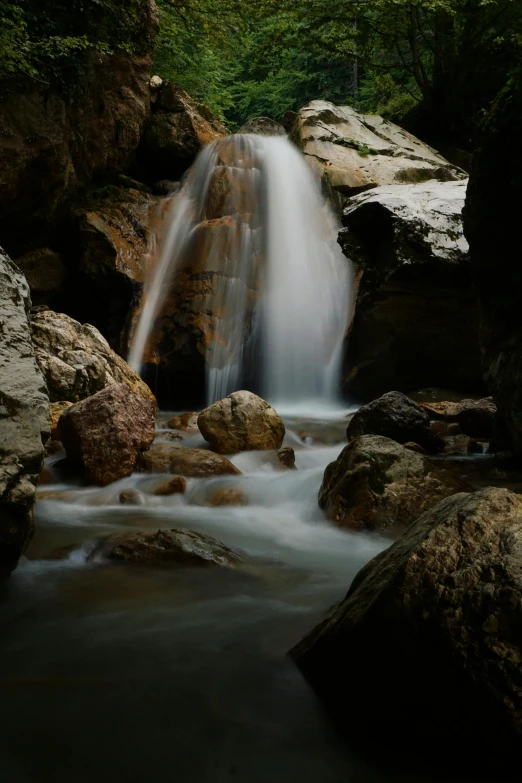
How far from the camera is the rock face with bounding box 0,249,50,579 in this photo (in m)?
2.76

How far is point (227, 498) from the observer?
18.2 feet

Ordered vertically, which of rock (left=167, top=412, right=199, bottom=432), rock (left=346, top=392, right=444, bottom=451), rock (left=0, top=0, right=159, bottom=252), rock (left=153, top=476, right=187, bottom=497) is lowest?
rock (left=153, top=476, right=187, bottom=497)

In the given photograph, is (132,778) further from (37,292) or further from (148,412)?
(37,292)

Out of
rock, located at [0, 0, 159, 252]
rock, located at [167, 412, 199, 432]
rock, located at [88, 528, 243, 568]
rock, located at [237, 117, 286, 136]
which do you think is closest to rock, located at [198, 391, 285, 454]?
rock, located at [167, 412, 199, 432]

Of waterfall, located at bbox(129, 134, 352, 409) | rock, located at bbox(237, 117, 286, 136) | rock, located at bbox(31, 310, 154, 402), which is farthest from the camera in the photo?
rock, located at bbox(237, 117, 286, 136)

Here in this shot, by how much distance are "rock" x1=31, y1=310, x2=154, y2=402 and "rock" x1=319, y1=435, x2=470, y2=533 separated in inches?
148

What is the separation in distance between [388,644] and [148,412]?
530 cm

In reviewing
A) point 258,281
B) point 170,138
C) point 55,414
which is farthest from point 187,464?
point 170,138

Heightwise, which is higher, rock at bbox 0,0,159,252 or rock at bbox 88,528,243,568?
rock at bbox 0,0,159,252

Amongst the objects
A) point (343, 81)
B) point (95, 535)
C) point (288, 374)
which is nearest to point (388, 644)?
point (95, 535)

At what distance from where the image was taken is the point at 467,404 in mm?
9070

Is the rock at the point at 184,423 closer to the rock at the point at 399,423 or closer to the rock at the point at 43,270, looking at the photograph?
the rock at the point at 399,423

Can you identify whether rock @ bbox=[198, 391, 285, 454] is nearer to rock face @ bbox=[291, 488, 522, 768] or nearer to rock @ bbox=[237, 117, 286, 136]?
rock face @ bbox=[291, 488, 522, 768]

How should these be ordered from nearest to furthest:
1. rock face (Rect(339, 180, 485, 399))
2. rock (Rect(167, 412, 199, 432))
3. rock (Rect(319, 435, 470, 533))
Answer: rock (Rect(319, 435, 470, 533))
rock (Rect(167, 412, 199, 432))
rock face (Rect(339, 180, 485, 399))
